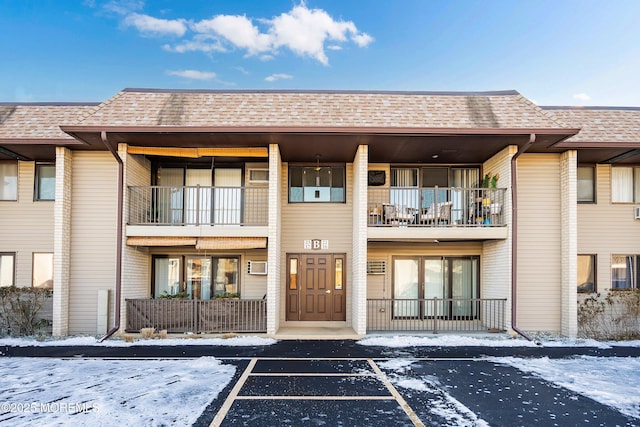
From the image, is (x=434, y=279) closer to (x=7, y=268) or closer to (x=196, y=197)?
(x=196, y=197)

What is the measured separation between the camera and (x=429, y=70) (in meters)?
23.8

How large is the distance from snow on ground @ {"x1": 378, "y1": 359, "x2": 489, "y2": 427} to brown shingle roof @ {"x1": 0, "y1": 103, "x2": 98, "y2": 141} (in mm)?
9450

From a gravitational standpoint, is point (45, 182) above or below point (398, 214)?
above

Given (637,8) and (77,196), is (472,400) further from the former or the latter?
(637,8)

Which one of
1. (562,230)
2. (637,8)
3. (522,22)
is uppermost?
(522,22)

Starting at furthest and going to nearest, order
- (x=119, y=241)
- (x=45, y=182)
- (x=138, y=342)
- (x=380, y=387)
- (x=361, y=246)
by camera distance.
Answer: (x=45, y=182) → (x=361, y=246) → (x=119, y=241) → (x=138, y=342) → (x=380, y=387)

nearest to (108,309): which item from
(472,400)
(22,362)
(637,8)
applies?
(22,362)

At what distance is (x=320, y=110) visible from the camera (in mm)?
11320

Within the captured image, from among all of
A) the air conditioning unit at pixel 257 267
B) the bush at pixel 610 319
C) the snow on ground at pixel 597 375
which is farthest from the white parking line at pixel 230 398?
the bush at pixel 610 319

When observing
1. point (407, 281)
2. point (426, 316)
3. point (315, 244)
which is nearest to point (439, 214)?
point (407, 281)

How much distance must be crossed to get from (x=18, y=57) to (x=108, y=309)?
19843 millimetres

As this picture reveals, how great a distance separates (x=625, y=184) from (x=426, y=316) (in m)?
6.90

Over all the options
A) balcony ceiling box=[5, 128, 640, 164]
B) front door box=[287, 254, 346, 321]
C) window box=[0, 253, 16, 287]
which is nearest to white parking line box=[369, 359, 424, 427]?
front door box=[287, 254, 346, 321]

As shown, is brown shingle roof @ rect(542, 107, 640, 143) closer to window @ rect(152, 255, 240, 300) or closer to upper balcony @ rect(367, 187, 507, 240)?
upper balcony @ rect(367, 187, 507, 240)
